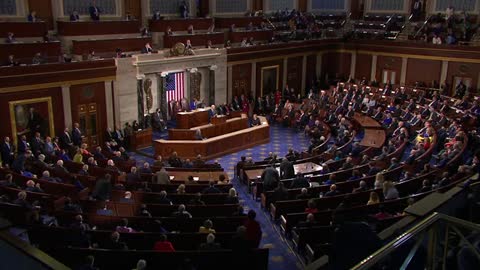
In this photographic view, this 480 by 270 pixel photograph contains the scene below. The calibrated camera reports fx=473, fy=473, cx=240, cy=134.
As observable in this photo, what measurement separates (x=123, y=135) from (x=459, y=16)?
20.3m

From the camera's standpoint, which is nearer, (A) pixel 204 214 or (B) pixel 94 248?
(B) pixel 94 248

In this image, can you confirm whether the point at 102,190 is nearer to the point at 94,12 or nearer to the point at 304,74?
the point at 94,12

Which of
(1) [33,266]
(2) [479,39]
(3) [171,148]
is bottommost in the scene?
(3) [171,148]

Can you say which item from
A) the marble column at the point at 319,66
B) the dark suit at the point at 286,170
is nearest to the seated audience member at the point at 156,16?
the marble column at the point at 319,66

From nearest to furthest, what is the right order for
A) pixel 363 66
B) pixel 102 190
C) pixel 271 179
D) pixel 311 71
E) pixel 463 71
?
pixel 102 190 → pixel 271 179 → pixel 463 71 → pixel 363 66 → pixel 311 71

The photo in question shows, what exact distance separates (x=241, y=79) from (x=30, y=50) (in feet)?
37.7

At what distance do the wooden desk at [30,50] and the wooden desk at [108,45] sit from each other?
0.84 meters

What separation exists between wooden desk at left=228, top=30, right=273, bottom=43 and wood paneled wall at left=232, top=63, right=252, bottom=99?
1.53m

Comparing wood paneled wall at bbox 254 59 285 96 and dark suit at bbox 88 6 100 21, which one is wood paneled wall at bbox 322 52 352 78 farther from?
dark suit at bbox 88 6 100 21

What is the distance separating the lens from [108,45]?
19906 millimetres

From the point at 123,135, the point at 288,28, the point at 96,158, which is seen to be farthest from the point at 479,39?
the point at 96,158

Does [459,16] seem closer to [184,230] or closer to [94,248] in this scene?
[184,230]

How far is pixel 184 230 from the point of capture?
962 cm

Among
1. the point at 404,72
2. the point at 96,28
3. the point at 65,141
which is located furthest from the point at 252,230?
the point at 404,72
